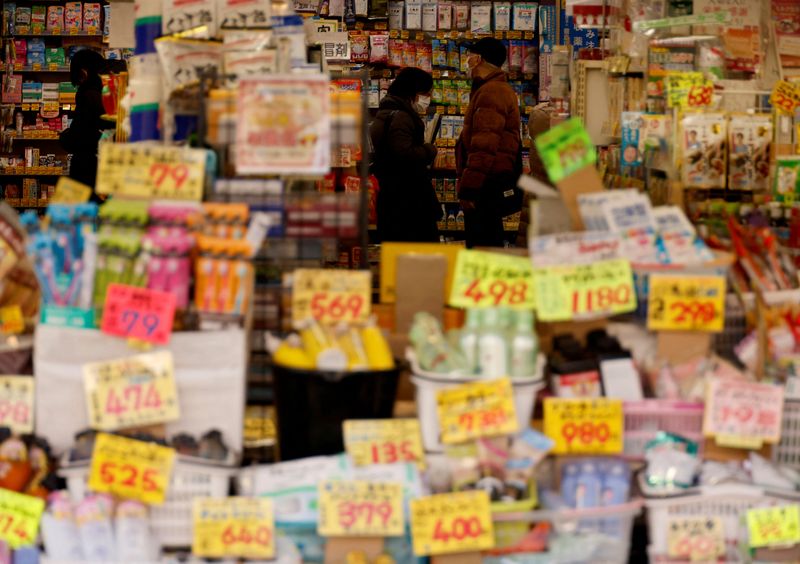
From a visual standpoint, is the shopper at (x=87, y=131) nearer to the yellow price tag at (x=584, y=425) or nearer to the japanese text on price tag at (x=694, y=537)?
the yellow price tag at (x=584, y=425)

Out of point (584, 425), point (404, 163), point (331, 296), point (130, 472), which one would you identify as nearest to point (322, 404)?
point (331, 296)

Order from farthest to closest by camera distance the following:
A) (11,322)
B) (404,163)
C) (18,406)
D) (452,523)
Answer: (404,163)
(11,322)
(18,406)
(452,523)

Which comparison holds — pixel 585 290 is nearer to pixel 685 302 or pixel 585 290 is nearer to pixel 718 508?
pixel 685 302

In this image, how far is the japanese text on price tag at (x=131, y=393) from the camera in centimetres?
293

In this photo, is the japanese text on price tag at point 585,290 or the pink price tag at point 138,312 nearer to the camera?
the pink price tag at point 138,312

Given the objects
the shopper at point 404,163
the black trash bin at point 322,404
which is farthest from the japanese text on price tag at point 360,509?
the shopper at point 404,163

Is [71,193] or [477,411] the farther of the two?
[71,193]

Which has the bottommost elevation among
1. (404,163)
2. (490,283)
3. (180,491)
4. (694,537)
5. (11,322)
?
(694,537)

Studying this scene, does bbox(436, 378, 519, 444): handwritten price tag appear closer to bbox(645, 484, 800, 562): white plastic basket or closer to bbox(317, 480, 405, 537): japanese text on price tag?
bbox(317, 480, 405, 537): japanese text on price tag

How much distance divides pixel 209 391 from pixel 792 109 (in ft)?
10.1

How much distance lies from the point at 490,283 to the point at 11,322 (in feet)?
4.16

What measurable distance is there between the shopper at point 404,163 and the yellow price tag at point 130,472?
15.7ft

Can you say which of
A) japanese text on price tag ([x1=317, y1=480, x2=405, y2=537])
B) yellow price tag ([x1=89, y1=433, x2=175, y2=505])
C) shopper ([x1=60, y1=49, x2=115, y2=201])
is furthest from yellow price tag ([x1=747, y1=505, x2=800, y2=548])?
shopper ([x1=60, y1=49, x2=115, y2=201])

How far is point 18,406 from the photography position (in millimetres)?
2994
